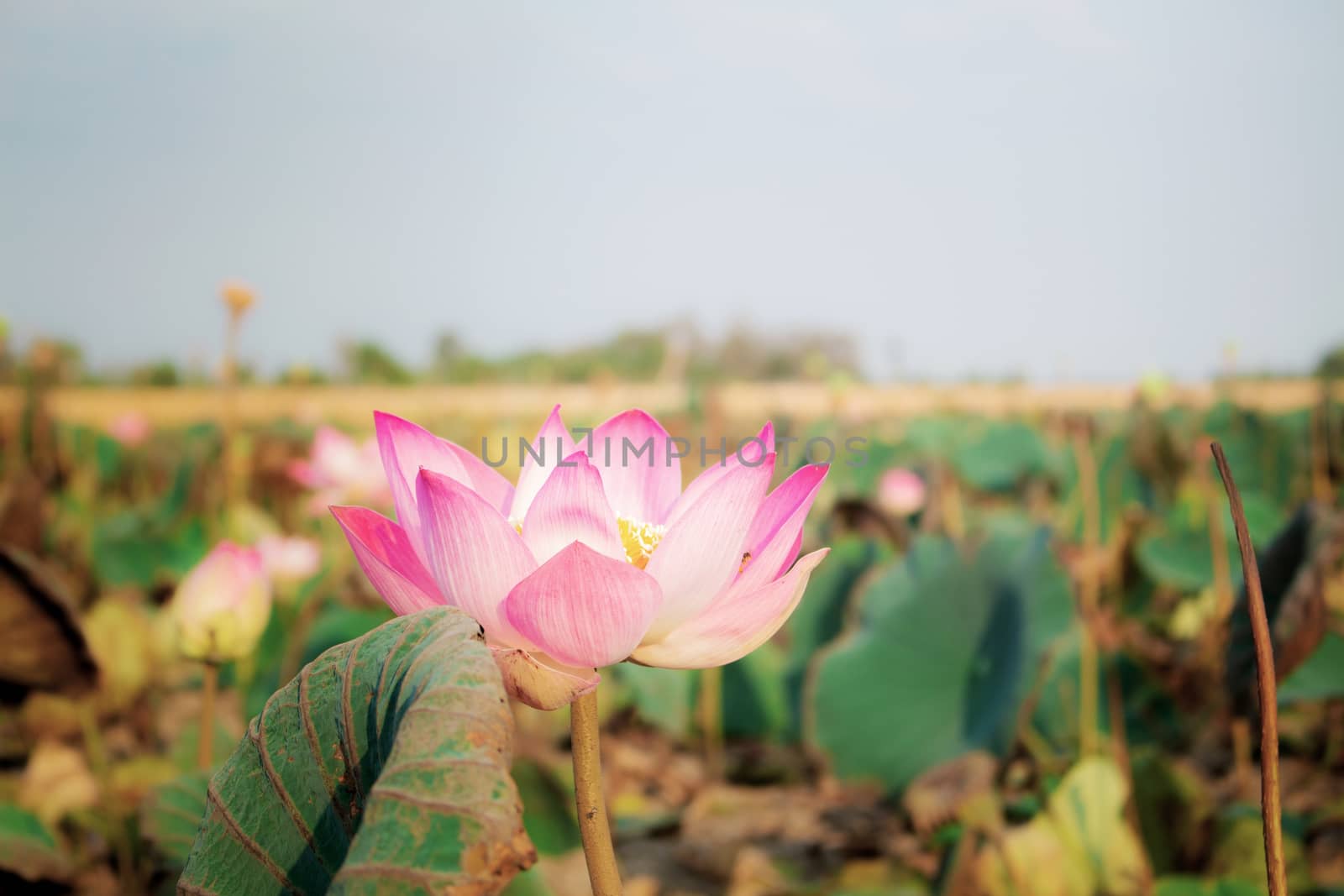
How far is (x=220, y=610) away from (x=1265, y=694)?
2.57 ft

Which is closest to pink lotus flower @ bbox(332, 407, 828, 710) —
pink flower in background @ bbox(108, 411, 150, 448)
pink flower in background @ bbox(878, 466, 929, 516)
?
pink flower in background @ bbox(878, 466, 929, 516)

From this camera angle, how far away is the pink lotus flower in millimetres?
334

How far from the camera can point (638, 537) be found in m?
0.45

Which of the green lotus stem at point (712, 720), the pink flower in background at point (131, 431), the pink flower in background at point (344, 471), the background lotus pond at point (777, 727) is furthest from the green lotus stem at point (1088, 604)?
the pink flower in background at point (131, 431)

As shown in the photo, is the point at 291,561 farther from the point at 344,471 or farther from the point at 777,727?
the point at 777,727

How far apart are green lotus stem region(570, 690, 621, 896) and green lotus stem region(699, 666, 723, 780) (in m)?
1.33

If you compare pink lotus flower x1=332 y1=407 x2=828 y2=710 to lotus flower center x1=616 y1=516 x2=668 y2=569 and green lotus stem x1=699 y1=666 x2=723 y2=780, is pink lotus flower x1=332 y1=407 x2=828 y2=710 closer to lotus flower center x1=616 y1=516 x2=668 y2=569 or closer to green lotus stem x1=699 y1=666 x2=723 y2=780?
lotus flower center x1=616 y1=516 x2=668 y2=569

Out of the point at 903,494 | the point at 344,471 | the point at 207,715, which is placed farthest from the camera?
the point at 903,494

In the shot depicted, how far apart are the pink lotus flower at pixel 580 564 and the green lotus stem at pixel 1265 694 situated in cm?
14

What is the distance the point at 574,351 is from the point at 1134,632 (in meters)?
21.2

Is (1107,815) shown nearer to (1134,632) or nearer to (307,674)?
(307,674)

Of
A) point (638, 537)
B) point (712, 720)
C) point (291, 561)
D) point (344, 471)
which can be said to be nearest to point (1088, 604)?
point (712, 720)

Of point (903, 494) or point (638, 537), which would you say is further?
point (903, 494)

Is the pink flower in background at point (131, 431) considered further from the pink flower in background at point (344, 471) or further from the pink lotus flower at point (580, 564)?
the pink lotus flower at point (580, 564)
